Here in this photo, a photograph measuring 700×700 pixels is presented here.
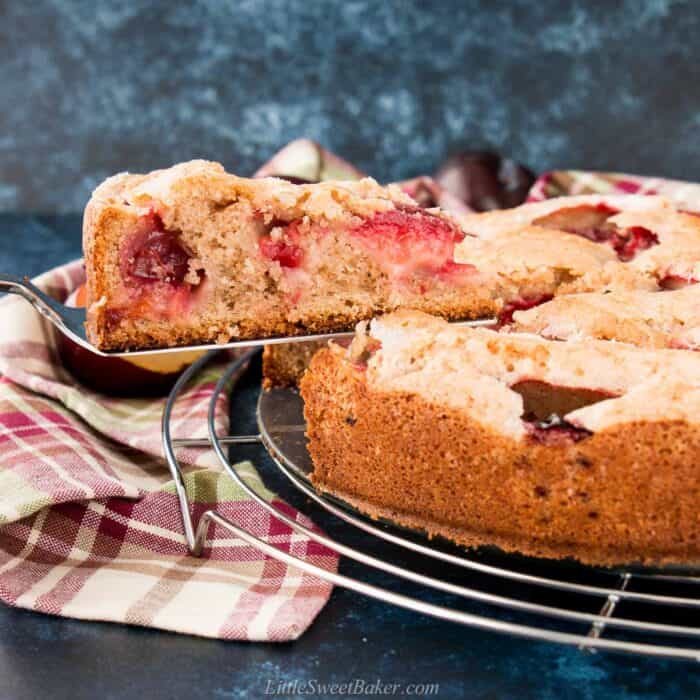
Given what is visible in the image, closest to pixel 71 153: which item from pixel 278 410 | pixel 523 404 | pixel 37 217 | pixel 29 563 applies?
pixel 37 217

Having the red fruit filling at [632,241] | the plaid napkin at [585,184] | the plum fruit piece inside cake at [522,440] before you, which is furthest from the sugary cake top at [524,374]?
the plaid napkin at [585,184]

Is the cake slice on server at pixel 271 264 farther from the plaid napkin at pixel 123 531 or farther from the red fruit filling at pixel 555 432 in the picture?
the red fruit filling at pixel 555 432

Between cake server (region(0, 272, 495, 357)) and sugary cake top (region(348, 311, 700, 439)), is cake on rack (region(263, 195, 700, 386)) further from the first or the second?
sugary cake top (region(348, 311, 700, 439))

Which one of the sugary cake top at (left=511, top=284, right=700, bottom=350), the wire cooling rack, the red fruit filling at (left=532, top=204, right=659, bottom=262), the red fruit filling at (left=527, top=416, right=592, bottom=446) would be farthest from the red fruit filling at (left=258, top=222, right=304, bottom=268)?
the red fruit filling at (left=532, top=204, right=659, bottom=262)

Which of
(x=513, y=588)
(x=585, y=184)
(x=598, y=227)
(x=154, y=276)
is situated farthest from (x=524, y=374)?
(x=585, y=184)

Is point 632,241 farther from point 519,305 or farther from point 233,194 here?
point 233,194

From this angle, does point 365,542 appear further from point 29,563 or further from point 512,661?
point 29,563
